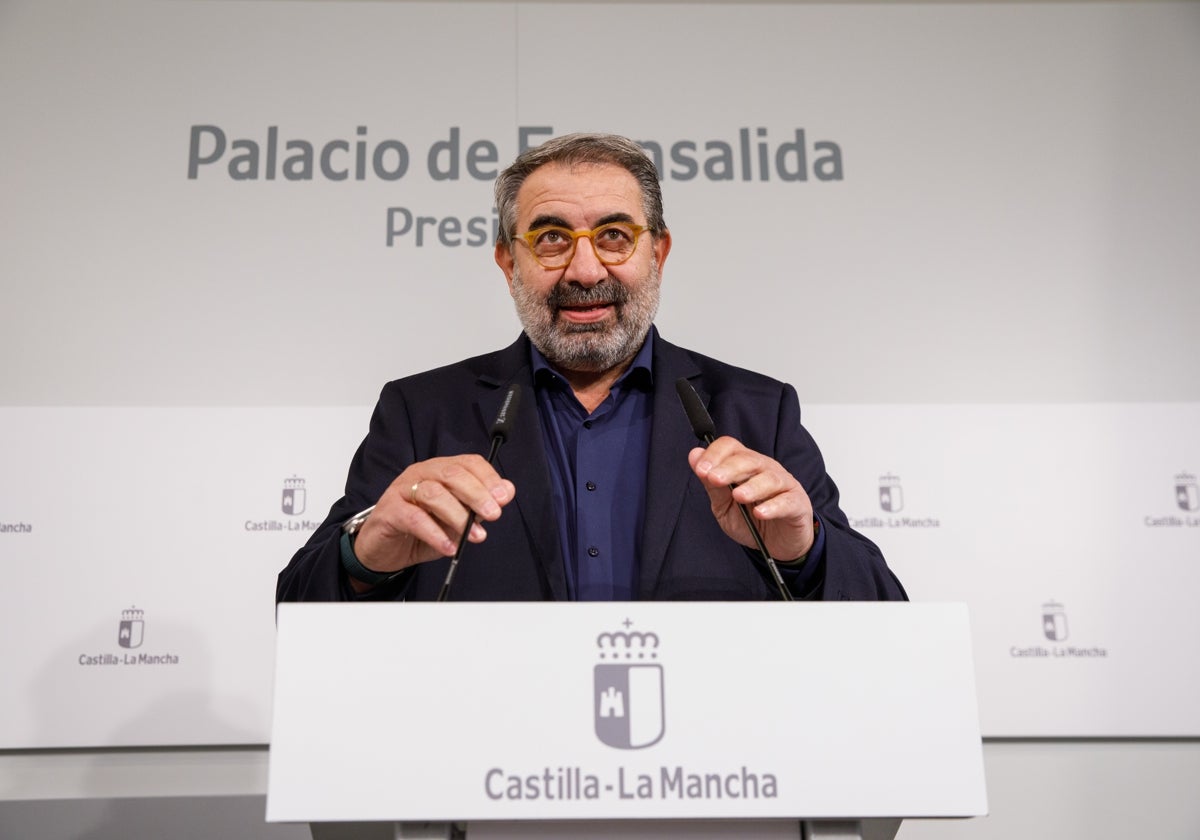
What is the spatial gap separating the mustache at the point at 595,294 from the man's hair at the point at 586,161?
18 cm

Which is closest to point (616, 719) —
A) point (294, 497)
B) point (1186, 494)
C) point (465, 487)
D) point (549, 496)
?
point (465, 487)

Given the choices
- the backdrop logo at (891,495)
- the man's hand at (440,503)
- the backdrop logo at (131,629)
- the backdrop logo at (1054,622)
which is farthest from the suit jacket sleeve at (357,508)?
the backdrop logo at (1054,622)

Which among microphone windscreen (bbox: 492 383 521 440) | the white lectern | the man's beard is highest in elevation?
the man's beard

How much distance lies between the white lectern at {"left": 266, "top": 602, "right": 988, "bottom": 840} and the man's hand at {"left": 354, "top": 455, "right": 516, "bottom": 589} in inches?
7.7

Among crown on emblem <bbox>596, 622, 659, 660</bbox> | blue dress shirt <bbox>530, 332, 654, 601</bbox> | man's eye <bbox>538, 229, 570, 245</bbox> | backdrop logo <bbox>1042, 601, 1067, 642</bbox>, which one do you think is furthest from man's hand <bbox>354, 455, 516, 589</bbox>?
backdrop logo <bbox>1042, 601, 1067, 642</bbox>

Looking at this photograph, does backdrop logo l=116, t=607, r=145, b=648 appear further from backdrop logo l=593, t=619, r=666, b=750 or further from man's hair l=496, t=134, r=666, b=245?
backdrop logo l=593, t=619, r=666, b=750

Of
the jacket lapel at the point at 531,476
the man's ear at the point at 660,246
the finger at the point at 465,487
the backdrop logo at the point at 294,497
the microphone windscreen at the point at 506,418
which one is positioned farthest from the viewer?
the backdrop logo at the point at 294,497

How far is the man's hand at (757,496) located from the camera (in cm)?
130

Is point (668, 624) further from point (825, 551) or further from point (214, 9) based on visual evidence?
point (214, 9)

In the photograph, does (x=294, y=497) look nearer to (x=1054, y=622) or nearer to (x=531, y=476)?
(x=531, y=476)

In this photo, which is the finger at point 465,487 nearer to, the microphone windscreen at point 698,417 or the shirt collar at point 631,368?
the microphone windscreen at point 698,417

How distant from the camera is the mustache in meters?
2.08

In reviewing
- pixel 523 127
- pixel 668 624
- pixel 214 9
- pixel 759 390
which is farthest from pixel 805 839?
pixel 214 9

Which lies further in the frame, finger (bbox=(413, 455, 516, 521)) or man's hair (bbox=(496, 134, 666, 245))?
man's hair (bbox=(496, 134, 666, 245))
